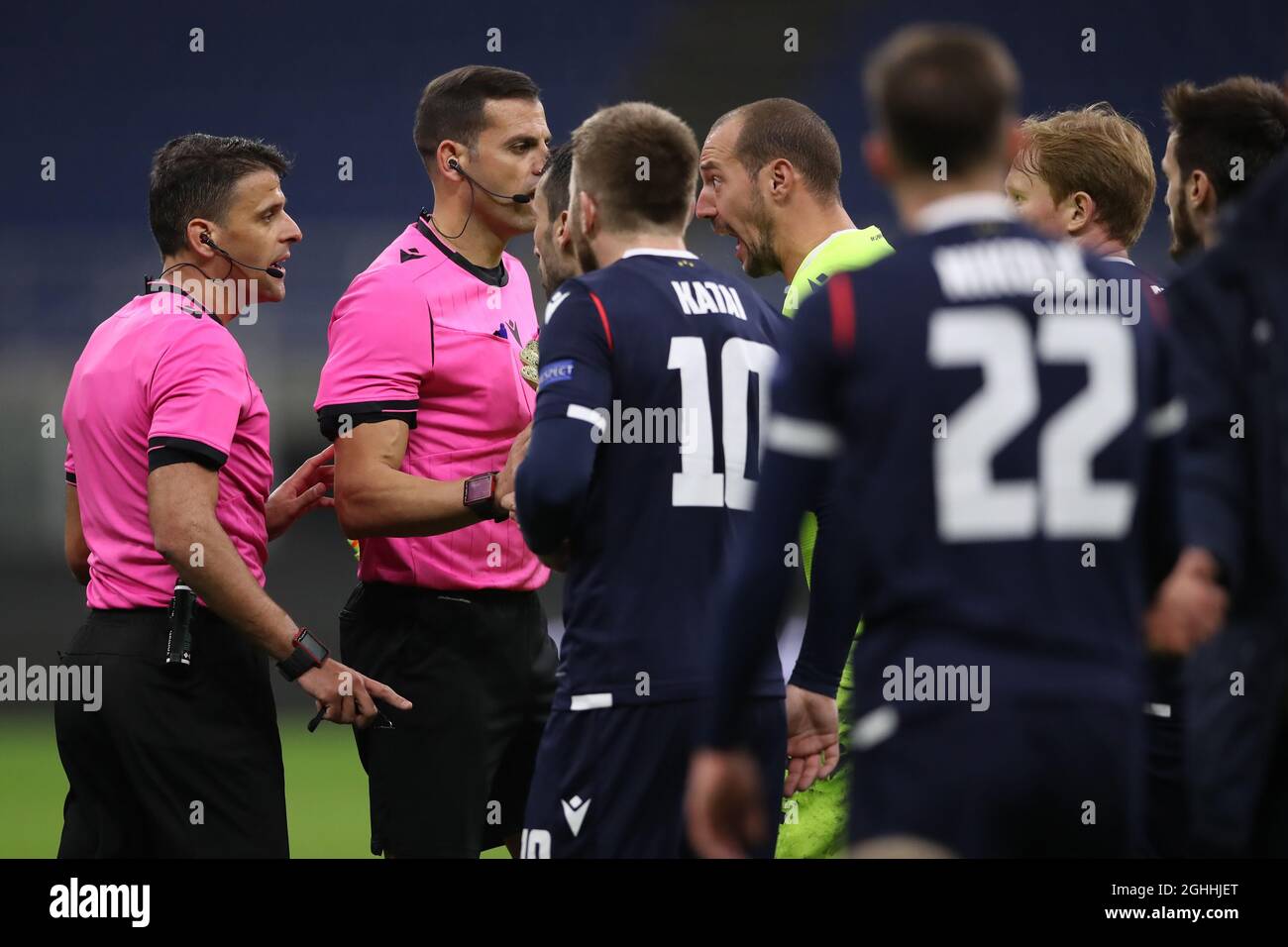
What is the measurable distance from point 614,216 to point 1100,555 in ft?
5.32

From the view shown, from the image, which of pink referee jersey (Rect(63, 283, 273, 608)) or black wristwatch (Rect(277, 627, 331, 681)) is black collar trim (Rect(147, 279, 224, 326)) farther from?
black wristwatch (Rect(277, 627, 331, 681))

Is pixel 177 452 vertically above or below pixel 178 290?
below

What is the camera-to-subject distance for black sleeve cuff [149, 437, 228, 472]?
398cm

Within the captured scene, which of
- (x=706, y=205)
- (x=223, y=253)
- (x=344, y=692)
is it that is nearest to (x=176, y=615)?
(x=344, y=692)

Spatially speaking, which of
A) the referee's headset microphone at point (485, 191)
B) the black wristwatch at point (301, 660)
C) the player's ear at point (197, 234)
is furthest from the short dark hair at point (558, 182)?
the black wristwatch at point (301, 660)

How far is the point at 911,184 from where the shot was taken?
241 centimetres

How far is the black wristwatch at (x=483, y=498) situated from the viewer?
4.12 m

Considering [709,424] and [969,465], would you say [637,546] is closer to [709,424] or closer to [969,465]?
[709,424]

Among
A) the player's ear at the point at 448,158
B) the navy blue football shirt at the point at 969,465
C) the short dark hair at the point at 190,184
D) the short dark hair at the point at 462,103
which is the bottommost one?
the navy blue football shirt at the point at 969,465

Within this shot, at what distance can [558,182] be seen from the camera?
4113mm

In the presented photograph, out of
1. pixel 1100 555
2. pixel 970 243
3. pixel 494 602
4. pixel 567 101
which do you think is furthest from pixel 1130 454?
pixel 567 101

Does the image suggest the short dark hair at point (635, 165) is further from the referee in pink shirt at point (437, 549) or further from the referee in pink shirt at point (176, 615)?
the referee in pink shirt at point (176, 615)

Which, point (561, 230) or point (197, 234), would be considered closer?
point (561, 230)

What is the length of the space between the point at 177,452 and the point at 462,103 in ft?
5.32
